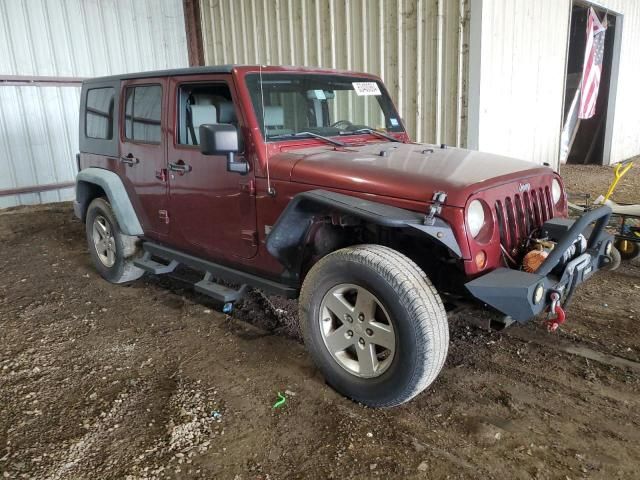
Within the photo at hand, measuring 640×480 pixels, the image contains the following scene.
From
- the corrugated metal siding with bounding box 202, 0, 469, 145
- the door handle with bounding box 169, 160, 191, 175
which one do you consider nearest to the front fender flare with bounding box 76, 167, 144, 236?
the door handle with bounding box 169, 160, 191, 175

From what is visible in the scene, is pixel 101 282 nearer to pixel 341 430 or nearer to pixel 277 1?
pixel 341 430

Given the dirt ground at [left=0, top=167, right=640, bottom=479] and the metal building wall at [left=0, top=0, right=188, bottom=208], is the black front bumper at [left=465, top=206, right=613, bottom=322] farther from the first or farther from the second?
the metal building wall at [left=0, top=0, right=188, bottom=208]

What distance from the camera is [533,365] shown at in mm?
3074

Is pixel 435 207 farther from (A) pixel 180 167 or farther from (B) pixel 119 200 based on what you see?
(B) pixel 119 200

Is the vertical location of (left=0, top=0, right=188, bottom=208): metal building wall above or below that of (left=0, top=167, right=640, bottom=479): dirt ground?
above

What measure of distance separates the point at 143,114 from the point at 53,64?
18.4 feet

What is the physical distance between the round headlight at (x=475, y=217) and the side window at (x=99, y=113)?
3.21m

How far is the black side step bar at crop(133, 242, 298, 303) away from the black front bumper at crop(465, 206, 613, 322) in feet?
4.08

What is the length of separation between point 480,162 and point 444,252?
70cm

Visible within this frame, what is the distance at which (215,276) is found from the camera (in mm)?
3688

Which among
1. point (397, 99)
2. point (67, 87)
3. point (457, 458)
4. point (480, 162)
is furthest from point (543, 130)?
point (67, 87)

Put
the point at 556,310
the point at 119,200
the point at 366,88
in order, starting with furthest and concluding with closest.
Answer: the point at 119,200 → the point at 366,88 → the point at 556,310

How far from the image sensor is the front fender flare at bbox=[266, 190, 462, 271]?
2.43m

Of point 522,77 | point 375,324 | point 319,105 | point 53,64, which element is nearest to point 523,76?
point 522,77
